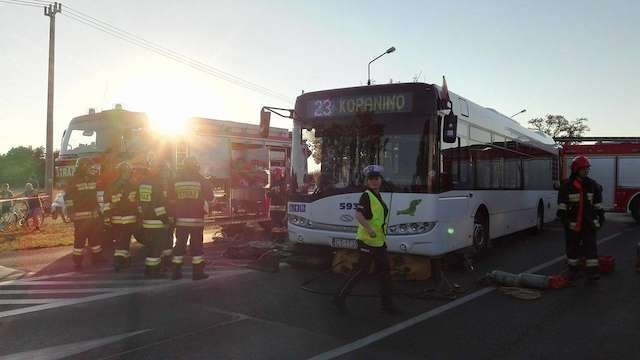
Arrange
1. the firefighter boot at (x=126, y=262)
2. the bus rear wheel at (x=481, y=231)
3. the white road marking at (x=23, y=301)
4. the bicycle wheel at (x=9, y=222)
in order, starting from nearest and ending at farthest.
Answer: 1. the white road marking at (x=23, y=301)
2. the firefighter boot at (x=126, y=262)
3. the bus rear wheel at (x=481, y=231)
4. the bicycle wheel at (x=9, y=222)

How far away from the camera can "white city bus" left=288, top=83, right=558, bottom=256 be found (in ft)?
26.1

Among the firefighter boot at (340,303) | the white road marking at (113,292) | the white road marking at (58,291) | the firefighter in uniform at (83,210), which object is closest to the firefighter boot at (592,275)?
the firefighter boot at (340,303)

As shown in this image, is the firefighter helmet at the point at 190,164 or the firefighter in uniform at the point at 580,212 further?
the firefighter helmet at the point at 190,164

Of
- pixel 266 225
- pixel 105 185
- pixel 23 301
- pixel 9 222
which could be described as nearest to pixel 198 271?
pixel 23 301

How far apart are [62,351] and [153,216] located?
3869 mm

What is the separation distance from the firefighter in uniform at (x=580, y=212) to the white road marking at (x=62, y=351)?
22.7 feet

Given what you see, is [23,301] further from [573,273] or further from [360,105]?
[573,273]

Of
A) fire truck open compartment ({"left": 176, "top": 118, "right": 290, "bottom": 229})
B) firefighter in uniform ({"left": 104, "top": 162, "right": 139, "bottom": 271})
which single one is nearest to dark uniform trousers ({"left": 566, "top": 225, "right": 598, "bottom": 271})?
fire truck open compartment ({"left": 176, "top": 118, "right": 290, "bottom": 229})

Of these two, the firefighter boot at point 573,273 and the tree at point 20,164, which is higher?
the tree at point 20,164

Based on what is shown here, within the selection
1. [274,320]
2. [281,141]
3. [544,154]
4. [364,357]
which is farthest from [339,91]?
[544,154]

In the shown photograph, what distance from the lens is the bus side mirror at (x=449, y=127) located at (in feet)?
26.2

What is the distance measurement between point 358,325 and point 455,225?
11.0 ft

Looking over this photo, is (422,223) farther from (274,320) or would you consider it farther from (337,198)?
(274,320)

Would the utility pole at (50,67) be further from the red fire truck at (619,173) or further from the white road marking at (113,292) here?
the red fire truck at (619,173)
